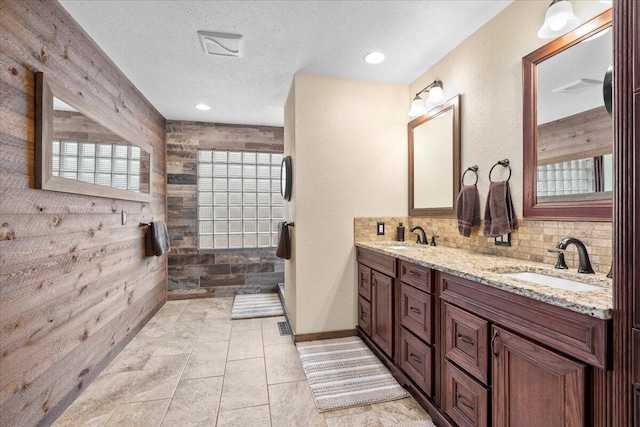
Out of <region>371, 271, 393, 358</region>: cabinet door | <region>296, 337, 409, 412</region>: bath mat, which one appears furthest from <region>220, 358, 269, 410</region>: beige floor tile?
<region>371, 271, 393, 358</region>: cabinet door

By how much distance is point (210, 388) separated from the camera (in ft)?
6.68

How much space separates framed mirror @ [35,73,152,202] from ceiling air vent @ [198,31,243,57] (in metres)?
0.93

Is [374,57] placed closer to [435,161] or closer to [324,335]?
[435,161]

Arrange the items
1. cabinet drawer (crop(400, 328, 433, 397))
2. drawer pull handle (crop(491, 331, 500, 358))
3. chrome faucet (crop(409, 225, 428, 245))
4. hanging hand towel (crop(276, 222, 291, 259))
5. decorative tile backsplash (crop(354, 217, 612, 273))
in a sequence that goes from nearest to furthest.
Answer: drawer pull handle (crop(491, 331, 500, 358))
decorative tile backsplash (crop(354, 217, 612, 273))
cabinet drawer (crop(400, 328, 433, 397))
chrome faucet (crop(409, 225, 428, 245))
hanging hand towel (crop(276, 222, 291, 259))

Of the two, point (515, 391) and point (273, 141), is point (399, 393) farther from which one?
→ point (273, 141)

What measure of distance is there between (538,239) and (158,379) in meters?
2.66

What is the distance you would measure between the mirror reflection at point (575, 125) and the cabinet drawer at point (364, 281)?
4.55 feet

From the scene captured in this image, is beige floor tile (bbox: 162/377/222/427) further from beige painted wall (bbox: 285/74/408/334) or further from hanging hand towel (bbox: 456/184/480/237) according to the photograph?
hanging hand towel (bbox: 456/184/480/237)

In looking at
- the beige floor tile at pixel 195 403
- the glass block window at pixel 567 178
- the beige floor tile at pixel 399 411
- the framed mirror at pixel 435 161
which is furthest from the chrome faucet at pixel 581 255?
the beige floor tile at pixel 195 403

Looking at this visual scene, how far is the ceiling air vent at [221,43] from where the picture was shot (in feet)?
7.07

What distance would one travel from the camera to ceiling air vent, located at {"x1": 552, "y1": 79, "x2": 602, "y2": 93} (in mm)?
1438

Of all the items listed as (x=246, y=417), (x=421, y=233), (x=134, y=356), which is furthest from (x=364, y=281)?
Result: (x=134, y=356)

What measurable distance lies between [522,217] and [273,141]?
3.40 metres

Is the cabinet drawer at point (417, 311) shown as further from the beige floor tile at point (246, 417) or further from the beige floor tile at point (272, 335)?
the beige floor tile at point (272, 335)
